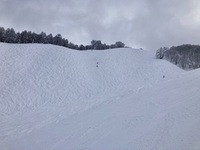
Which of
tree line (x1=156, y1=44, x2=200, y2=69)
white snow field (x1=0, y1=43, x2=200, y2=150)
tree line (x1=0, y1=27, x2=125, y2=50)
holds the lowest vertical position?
white snow field (x1=0, y1=43, x2=200, y2=150)

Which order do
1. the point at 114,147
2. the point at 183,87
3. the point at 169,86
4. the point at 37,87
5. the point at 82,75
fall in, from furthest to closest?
the point at 82,75
the point at 37,87
the point at 169,86
the point at 183,87
the point at 114,147

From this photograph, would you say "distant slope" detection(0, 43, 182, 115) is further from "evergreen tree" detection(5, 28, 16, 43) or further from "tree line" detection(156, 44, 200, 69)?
"evergreen tree" detection(5, 28, 16, 43)

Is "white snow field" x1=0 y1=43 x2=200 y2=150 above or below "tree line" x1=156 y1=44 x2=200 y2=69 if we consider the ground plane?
below

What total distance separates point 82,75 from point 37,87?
7.85 metres

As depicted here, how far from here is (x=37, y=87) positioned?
2691 cm

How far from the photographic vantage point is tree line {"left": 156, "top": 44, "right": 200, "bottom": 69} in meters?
59.5

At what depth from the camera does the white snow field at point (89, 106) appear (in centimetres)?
1184

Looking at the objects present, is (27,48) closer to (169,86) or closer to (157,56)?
(157,56)

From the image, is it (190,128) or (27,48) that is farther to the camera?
(27,48)

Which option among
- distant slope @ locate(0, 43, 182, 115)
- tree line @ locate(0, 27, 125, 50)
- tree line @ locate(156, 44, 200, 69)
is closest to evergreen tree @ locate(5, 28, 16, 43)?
tree line @ locate(0, 27, 125, 50)

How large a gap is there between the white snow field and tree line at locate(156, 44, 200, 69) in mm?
22633

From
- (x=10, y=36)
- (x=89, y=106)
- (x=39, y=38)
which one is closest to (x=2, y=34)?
(x=10, y=36)

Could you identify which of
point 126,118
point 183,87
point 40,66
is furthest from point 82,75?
point 126,118

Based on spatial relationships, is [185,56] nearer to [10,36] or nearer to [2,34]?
[10,36]
